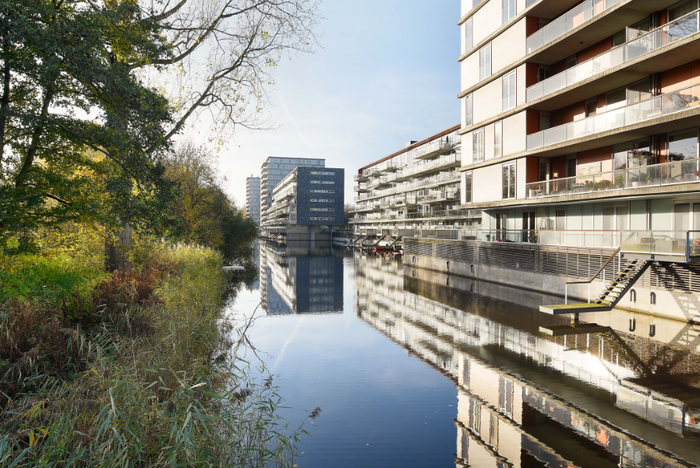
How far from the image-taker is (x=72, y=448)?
4258 mm

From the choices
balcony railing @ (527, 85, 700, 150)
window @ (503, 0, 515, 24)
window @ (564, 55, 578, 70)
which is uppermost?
window @ (503, 0, 515, 24)

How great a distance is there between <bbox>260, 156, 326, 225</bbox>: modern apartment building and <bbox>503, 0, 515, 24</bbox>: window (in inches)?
5615

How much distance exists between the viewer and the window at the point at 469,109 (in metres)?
28.1

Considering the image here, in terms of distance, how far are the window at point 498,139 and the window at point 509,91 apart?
1.06 meters

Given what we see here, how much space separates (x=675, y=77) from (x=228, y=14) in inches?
724

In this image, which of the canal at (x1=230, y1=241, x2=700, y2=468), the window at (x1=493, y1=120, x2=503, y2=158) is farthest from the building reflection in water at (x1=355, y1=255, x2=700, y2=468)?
the window at (x1=493, y1=120, x2=503, y2=158)

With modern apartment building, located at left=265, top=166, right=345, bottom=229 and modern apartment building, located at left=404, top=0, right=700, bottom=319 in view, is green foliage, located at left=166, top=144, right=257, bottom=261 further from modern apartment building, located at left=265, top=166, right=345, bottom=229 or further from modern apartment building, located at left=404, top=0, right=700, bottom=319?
modern apartment building, located at left=265, top=166, right=345, bottom=229

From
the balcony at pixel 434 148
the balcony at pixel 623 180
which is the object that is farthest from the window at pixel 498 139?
the balcony at pixel 434 148

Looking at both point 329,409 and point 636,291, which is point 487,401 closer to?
point 329,409

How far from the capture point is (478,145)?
90.2ft

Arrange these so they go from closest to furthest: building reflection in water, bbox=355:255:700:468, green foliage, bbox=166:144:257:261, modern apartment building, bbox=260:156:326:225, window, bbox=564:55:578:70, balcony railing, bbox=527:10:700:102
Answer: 1. building reflection in water, bbox=355:255:700:468
2. balcony railing, bbox=527:10:700:102
3. window, bbox=564:55:578:70
4. green foliage, bbox=166:144:257:261
5. modern apartment building, bbox=260:156:326:225

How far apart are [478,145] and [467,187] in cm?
309

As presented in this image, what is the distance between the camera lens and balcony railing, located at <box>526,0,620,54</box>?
19.0 m

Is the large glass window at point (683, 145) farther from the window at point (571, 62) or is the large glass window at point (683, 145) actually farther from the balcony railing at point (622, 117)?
the window at point (571, 62)
